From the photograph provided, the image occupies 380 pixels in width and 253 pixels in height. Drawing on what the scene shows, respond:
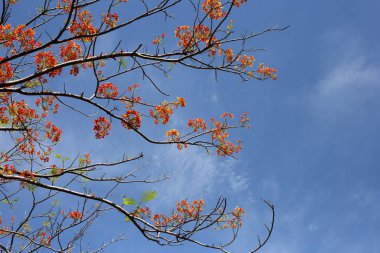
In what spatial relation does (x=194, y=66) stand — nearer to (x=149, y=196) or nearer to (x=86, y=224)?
(x=149, y=196)

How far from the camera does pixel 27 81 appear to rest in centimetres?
482

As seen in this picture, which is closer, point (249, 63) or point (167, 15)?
point (167, 15)

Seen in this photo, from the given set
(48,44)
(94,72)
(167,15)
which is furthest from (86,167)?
(167,15)

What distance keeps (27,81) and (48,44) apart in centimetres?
57

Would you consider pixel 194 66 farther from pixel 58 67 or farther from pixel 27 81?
pixel 27 81

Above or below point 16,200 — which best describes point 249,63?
above

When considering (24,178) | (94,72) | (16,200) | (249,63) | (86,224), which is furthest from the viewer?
(86,224)

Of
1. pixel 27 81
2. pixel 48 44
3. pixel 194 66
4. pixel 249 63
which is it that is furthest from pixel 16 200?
pixel 249 63

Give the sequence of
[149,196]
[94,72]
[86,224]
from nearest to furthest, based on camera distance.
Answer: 1. [149,196]
2. [94,72]
3. [86,224]

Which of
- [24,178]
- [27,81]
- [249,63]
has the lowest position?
[24,178]

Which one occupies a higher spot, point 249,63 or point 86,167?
point 249,63

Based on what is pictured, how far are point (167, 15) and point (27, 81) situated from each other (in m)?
2.13

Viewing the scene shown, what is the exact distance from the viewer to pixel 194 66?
17.4ft

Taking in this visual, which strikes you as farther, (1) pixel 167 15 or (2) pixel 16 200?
(2) pixel 16 200
